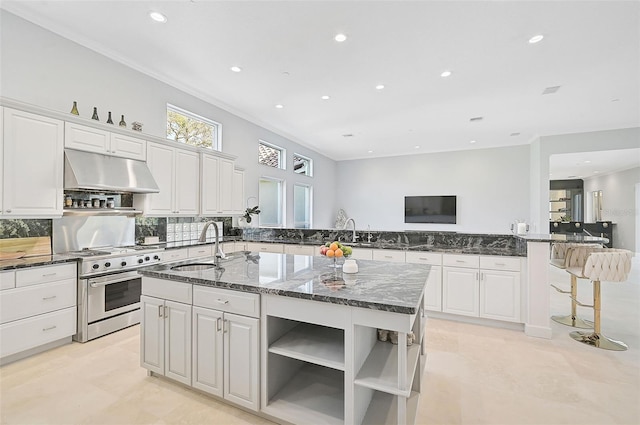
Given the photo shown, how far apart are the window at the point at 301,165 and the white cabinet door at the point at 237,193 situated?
7.81ft

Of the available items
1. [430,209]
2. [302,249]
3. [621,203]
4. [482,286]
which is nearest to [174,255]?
[302,249]

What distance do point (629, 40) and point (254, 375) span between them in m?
4.87

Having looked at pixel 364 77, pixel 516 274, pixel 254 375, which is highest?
pixel 364 77

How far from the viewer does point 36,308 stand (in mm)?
2682

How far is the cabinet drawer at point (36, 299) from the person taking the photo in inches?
98.7

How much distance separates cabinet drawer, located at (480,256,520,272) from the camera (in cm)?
338

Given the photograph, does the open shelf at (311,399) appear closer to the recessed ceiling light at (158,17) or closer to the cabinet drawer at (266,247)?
the cabinet drawer at (266,247)

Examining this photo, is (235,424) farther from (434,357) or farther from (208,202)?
(208,202)

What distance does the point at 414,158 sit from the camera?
351 inches

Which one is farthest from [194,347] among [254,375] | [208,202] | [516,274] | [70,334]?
[516,274]

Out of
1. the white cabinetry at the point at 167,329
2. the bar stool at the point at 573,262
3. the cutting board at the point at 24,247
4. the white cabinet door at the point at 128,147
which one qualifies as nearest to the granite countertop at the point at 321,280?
the white cabinetry at the point at 167,329

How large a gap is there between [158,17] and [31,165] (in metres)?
1.85

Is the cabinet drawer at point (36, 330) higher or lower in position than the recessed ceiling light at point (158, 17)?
lower

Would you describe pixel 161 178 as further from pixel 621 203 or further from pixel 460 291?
pixel 621 203
